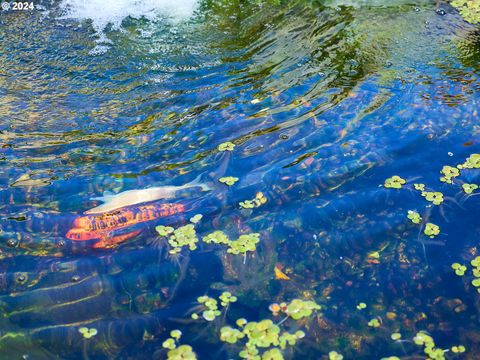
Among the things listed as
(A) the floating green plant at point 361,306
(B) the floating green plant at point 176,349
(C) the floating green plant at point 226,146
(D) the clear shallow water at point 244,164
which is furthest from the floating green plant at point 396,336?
(C) the floating green plant at point 226,146

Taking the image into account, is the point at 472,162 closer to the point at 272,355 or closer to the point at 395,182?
the point at 395,182

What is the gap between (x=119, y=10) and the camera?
271 inches

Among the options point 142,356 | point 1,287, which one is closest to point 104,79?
point 1,287

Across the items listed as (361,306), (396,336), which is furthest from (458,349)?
(361,306)

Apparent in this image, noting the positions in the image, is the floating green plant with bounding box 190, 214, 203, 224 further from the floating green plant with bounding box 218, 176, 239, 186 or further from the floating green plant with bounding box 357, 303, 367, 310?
the floating green plant with bounding box 357, 303, 367, 310

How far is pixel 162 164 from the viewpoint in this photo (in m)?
4.37

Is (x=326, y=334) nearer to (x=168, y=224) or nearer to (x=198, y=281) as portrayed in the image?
(x=198, y=281)

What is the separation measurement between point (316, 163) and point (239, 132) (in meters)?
0.80

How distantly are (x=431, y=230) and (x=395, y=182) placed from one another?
0.53 meters

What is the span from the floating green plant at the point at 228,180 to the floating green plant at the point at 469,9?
3890 millimetres

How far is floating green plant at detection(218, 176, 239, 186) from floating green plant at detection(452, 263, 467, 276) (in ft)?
5.48

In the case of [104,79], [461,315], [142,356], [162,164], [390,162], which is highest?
[104,79]

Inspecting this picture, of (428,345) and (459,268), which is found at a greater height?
(459,268)

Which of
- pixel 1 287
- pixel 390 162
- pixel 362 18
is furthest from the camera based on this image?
pixel 362 18
